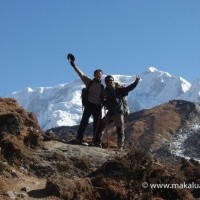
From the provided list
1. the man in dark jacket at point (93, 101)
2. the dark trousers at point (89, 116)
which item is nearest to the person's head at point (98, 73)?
the man in dark jacket at point (93, 101)

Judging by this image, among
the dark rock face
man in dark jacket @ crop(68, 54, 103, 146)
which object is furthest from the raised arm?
the dark rock face

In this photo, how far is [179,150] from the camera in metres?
54.9

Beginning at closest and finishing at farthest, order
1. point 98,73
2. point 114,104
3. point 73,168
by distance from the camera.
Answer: point 73,168 < point 98,73 < point 114,104

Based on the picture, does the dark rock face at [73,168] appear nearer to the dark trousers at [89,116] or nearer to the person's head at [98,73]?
the dark trousers at [89,116]

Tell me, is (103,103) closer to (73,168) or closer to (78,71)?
(78,71)

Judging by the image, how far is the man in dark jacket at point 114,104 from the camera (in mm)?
13859

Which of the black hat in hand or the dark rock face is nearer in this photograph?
the dark rock face

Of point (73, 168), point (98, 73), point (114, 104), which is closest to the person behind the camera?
point (73, 168)

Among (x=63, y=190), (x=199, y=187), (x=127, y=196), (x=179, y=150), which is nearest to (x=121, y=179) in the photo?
(x=127, y=196)

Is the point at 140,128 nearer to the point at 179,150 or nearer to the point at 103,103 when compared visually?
the point at 179,150

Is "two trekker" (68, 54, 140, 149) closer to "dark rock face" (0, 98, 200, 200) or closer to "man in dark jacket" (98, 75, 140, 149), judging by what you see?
"man in dark jacket" (98, 75, 140, 149)

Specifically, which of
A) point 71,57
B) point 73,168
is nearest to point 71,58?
point 71,57

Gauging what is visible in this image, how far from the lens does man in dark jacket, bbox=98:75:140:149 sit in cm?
1386

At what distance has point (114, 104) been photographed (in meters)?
13.9
